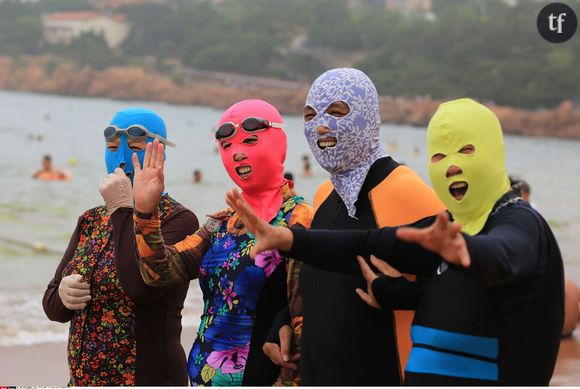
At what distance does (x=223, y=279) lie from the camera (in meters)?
3.76

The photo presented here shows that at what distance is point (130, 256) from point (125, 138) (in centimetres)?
59

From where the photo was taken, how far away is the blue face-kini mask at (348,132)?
3436 millimetres

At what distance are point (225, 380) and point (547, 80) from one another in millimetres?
69250

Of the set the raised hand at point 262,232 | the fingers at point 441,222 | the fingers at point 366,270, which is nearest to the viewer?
the fingers at point 441,222

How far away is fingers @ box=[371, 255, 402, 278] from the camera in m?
3.14

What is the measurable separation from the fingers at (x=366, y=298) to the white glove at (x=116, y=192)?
3.80 feet

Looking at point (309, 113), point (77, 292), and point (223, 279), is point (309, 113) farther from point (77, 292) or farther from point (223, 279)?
point (77, 292)

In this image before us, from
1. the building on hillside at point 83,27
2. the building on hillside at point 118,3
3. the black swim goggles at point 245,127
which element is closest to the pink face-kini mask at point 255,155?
the black swim goggles at point 245,127

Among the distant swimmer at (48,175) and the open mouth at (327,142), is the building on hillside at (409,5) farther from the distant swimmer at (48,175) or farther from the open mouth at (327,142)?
the open mouth at (327,142)

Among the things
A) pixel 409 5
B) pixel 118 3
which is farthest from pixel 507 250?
pixel 409 5

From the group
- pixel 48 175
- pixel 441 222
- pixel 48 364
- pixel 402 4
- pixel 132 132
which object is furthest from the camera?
pixel 402 4

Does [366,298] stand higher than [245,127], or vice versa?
[245,127]

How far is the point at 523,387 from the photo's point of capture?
281 centimetres

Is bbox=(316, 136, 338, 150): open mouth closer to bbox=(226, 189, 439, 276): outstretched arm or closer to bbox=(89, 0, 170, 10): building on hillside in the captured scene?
bbox=(226, 189, 439, 276): outstretched arm
